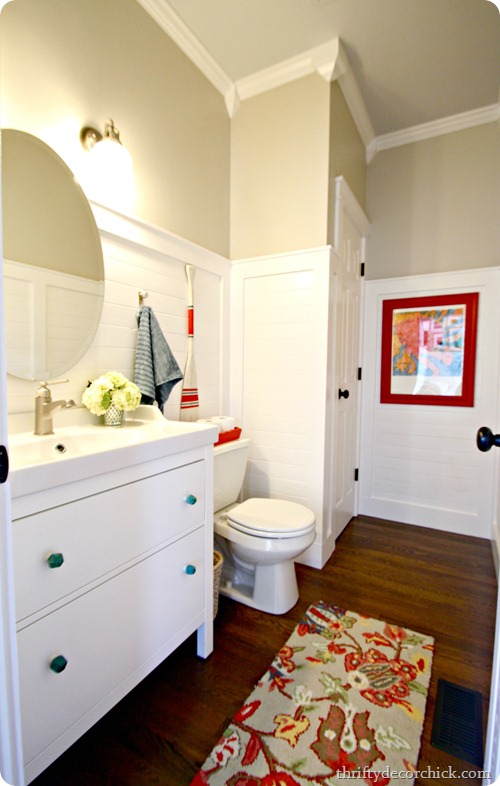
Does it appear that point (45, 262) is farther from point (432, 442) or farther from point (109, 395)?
point (432, 442)

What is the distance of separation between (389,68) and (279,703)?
10.2 feet

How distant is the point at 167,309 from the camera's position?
6.11 feet

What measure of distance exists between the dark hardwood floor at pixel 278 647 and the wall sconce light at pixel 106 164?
183cm

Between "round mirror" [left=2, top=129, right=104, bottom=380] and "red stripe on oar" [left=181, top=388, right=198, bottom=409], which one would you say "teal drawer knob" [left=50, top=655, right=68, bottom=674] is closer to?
"round mirror" [left=2, top=129, right=104, bottom=380]

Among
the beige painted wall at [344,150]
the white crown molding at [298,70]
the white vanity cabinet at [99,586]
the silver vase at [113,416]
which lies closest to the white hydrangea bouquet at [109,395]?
the silver vase at [113,416]

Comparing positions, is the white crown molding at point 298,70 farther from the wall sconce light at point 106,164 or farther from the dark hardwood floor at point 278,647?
the dark hardwood floor at point 278,647

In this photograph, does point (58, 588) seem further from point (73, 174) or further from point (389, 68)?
point (389, 68)

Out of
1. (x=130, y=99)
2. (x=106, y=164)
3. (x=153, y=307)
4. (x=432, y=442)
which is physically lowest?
(x=432, y=442)

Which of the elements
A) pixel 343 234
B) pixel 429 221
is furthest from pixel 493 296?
pixel 343 234

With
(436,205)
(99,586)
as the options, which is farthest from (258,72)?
(99,586)

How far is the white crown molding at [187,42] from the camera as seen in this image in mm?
1684

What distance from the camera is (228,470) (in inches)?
74.9

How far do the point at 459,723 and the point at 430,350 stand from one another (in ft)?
6.94

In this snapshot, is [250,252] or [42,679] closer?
[42,679]
